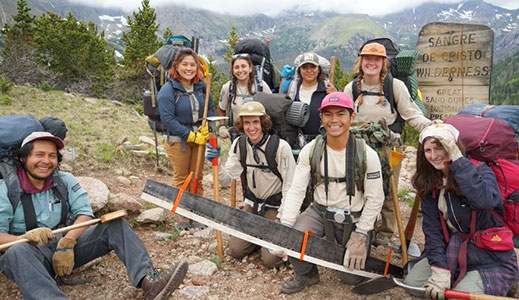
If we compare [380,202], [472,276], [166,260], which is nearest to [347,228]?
[380,202]

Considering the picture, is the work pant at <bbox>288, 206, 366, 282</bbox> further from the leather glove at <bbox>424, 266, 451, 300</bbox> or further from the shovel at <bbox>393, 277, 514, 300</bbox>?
the leather glove at <bbox>424, 266, 451, 300</bbox>

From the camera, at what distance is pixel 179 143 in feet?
19.2

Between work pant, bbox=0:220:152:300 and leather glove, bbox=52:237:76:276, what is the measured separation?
0.12m

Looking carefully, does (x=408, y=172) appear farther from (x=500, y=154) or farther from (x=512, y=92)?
(x=512, y=92)

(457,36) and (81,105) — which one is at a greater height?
(457,36)

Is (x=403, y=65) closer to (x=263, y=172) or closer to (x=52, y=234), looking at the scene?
(x=263, y=172)

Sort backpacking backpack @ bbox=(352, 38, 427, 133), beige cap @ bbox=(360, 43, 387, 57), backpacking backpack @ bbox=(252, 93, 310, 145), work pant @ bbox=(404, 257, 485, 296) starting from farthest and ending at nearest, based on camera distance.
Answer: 1. backpacking backpack @ bbox=(352, 38, 427, 133)
2. backpacking backpack @ bbox=(252, 93, 310, 145)
3. beige cap @ bbox=(360, 43, 387, 57)
4. work pant @ bbox=(404, 257, 485, 296)

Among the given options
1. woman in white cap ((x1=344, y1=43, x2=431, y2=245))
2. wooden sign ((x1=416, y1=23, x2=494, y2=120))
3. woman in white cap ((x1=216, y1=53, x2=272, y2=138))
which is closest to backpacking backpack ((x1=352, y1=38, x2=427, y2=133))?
woman in white cap ((x1=344, y1=43, x2=431, y2=245))

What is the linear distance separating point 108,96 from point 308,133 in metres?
23.7

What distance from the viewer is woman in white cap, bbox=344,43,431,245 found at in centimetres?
489

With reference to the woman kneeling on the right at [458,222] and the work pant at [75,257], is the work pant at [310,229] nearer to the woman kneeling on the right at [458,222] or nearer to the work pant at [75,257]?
the woman kneeling on the right at [458,222]

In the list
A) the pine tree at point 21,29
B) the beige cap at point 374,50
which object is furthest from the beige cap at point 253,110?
the pine tree at point 21,29

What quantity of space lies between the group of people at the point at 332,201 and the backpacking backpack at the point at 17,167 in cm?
7

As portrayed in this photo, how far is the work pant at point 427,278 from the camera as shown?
3469mm
